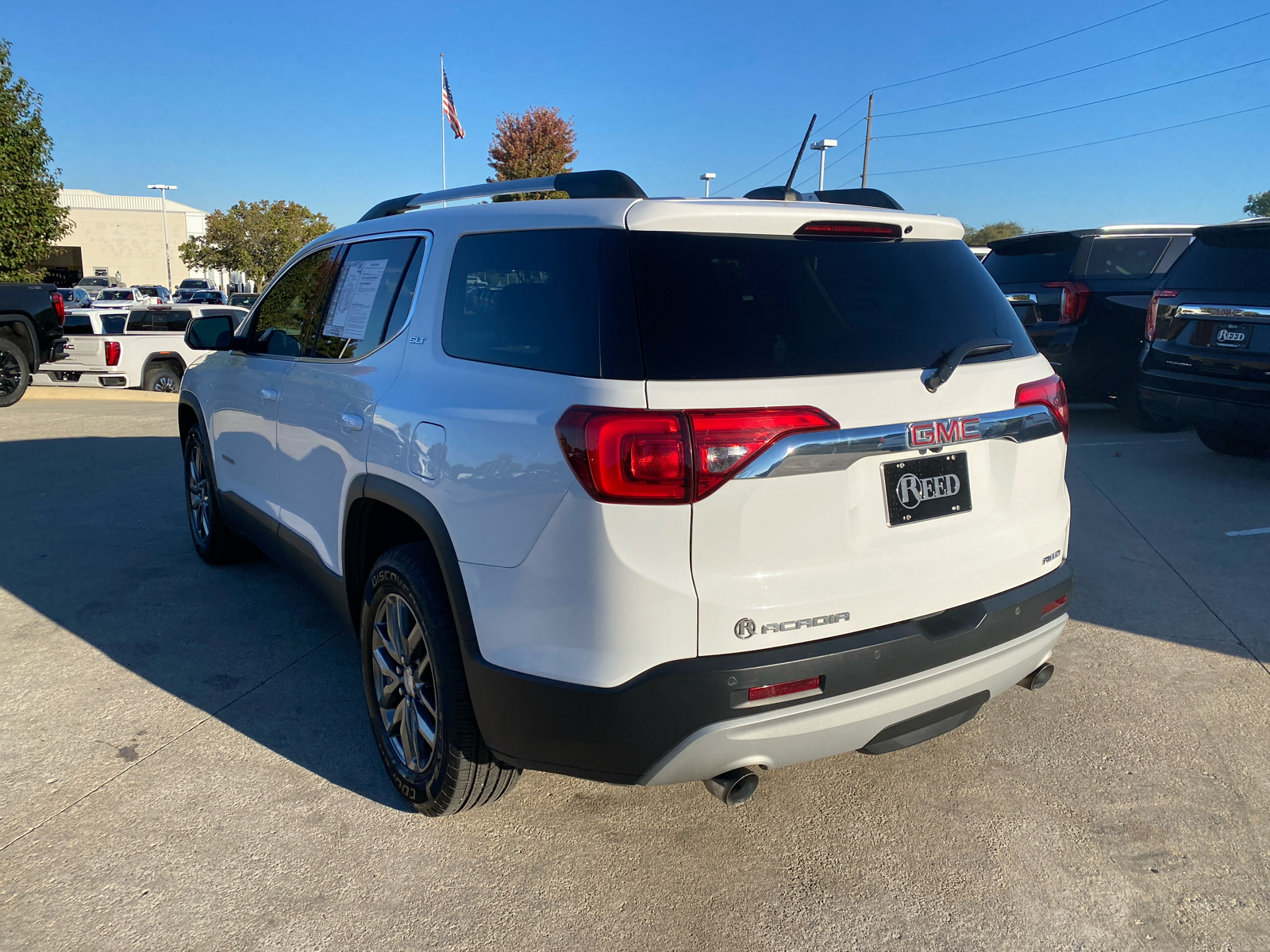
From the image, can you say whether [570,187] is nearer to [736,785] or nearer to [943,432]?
[943,432]

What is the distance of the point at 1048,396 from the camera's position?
2.86 m

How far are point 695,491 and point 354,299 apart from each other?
76.9 inches

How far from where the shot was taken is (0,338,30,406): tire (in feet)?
40.2

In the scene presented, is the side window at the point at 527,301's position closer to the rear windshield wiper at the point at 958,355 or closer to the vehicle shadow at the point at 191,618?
the rear windshield wiper at the point at 958,355

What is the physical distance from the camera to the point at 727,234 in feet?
8.09

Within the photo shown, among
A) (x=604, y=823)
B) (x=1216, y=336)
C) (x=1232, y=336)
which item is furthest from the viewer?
(x=1216, y=336)

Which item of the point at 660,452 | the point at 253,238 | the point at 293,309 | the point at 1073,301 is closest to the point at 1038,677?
the point at 660,452

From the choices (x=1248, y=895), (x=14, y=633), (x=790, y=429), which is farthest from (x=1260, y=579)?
(x=14, y=633)

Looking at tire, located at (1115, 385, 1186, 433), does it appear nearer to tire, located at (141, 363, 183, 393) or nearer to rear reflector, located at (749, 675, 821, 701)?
rear reflector, located at (749, 675, 821, 701)

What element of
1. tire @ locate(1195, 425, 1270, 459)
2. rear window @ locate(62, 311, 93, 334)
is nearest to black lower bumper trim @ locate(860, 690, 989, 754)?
tire @ locate(1195, 425, 1270, 459)

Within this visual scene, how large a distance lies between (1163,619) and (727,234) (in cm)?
340

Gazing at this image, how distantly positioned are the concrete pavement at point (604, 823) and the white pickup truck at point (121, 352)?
11296mm

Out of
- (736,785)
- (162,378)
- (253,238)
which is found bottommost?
(736,785)

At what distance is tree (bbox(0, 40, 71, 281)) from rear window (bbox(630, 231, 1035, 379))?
69.3 ft
